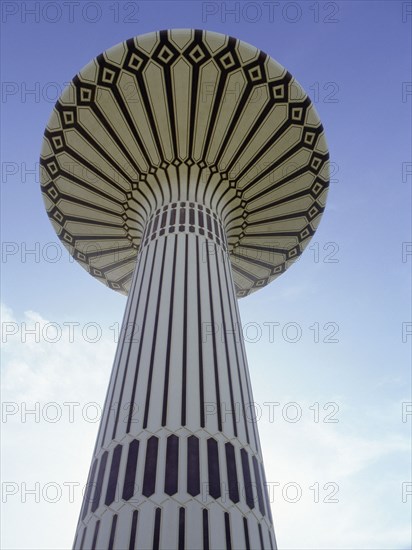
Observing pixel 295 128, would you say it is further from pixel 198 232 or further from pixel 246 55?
pixel 198 232

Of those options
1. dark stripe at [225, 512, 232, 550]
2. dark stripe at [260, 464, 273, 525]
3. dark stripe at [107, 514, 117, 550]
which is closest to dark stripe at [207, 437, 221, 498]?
dark stripe at [225, 512, 232, 550]

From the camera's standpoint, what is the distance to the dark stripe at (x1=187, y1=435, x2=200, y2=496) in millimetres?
5984

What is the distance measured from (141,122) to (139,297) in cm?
351

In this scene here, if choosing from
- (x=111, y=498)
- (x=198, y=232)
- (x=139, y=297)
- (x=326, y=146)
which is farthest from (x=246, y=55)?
(x=111, y=498)

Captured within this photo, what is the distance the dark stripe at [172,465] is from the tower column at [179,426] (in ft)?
0.04

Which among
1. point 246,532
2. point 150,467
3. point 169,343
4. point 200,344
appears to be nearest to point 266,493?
point 246,532

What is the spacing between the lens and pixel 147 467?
617cm

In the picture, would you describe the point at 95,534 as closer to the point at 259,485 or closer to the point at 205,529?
the point at 205,529

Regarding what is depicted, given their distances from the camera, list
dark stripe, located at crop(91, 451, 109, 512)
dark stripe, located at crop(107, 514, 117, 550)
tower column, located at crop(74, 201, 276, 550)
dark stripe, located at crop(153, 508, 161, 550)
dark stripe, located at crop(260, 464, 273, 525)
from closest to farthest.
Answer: dark stripe, located at crop(153, 508, 161, 550) → dark stripe, located at crop(107, 514, 117, 550) → tower column, located at crop(74, 201, 276, 550) → dark stripe, located at crop(91, 451, 109, 512) → dark stripe, located at crop(260, 464, 273, 525)

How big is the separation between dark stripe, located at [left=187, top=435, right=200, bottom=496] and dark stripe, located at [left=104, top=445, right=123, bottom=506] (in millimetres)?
846

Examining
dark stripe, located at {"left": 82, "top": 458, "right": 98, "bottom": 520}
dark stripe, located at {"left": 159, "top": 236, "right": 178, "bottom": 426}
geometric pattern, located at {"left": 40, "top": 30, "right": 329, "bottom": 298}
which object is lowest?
Answer: dark stripe, located at {"left": 82, "top": 458, "right": 98, "bottom": 520}

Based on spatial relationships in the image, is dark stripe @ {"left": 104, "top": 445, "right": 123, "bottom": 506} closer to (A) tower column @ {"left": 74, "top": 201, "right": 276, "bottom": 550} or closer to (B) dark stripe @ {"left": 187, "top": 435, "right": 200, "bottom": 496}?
(A) tower column @ {"left": 74, "top": 201, "right": 276, "bottom": 550}

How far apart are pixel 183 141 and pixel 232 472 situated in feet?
20.3

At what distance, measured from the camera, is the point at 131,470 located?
20.4 ft
